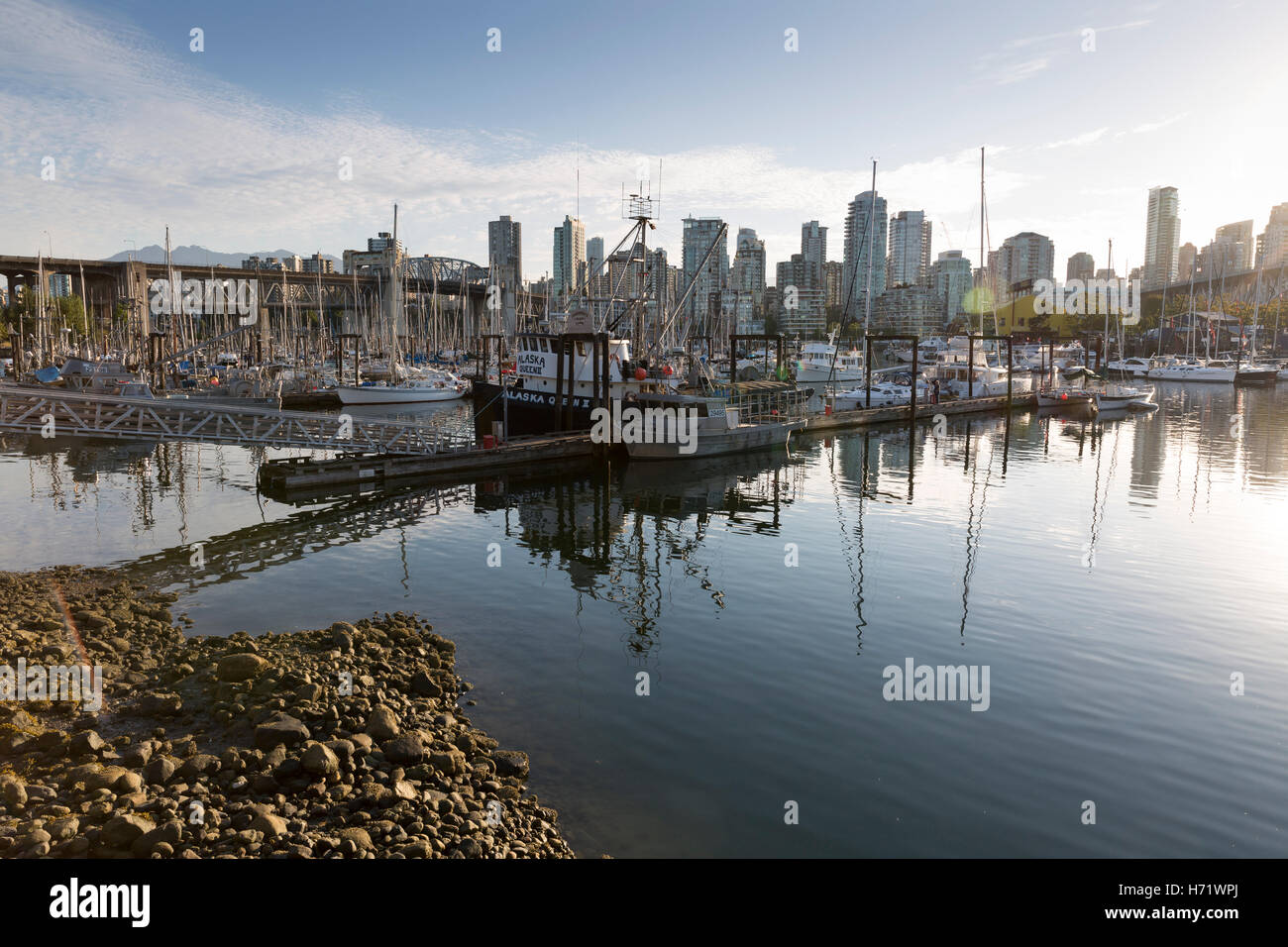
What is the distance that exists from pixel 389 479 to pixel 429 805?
1121 inches

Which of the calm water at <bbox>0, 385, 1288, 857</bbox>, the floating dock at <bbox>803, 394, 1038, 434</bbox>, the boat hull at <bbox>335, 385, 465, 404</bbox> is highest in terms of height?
the boat hull at <bbox>335, 385, 465, 404</bbox>

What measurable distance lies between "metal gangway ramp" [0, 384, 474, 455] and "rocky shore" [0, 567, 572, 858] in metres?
15.9

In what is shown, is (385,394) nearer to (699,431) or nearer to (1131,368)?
(699,431)

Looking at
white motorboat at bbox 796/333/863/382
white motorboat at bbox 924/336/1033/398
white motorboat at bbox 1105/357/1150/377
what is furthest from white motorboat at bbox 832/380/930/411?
white motorboat at bbox 1105/357/1150/377

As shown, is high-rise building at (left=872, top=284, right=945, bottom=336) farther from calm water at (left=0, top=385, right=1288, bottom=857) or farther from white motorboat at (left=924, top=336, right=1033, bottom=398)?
calm water at (left=0, top=385, right=1288, bottom=857)

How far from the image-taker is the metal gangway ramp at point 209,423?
2917 centimetres

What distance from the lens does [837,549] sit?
2625 centimetres

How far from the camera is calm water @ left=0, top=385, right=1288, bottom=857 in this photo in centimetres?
1131

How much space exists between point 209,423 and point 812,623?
108ft

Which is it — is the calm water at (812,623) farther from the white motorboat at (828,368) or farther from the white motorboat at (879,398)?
the white motorboat at (828,368)

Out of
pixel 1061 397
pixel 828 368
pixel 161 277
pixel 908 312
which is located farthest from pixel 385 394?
pixel 908 312

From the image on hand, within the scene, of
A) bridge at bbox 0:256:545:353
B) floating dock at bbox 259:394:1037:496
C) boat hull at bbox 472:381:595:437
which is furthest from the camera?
bridge at bbox 0:256:545:353

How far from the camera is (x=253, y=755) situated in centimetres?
1070

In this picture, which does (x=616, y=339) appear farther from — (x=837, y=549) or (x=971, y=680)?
(x=971, y=680)
